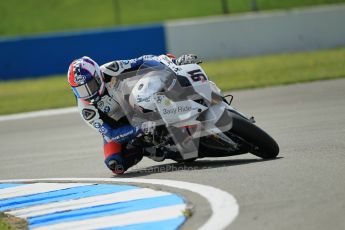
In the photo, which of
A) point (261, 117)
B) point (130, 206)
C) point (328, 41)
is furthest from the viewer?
point (328, 41)

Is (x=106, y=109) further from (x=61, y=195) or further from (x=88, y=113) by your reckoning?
(x=61, y=195)

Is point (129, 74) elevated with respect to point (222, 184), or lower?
elevated

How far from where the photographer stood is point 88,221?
19.9 feet

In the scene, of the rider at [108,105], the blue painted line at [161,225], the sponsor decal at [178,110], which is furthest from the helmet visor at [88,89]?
the blue painted line at [161,225]

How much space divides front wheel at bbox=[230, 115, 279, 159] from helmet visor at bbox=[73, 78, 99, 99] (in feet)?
4.99

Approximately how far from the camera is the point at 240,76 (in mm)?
19219

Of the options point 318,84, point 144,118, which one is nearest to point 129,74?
point 144,118

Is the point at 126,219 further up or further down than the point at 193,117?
further down

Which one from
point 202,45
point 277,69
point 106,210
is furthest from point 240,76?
point 106,210

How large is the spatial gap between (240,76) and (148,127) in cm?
1154

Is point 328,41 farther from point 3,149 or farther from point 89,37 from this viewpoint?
point 3,149

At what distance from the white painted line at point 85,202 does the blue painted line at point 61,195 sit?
18 cm

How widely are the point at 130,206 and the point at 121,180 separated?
5.15 ft

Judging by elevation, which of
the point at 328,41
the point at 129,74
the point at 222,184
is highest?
the point at 129,74
